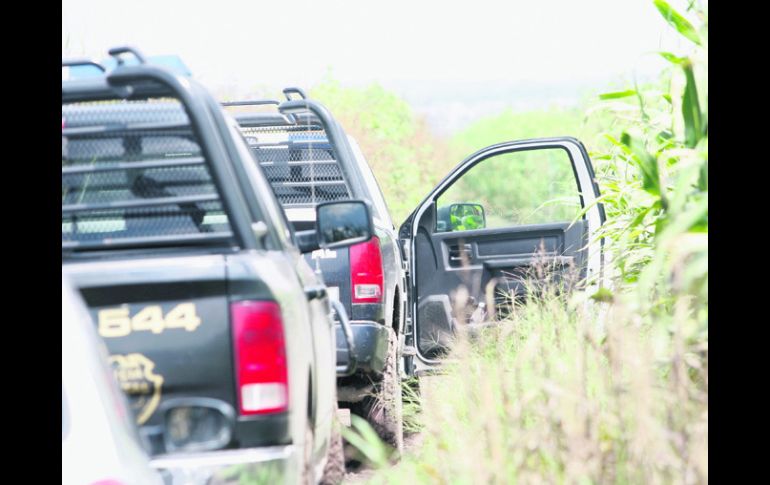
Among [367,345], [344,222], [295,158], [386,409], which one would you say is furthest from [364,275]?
[344,222]

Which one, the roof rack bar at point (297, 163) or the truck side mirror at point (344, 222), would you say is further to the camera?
the roof rack bar at point (297, 163)

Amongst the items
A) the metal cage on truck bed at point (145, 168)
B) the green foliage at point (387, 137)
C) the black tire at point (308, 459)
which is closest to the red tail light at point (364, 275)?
the black tire at point (308, 459)

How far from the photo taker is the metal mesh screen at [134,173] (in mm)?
3967

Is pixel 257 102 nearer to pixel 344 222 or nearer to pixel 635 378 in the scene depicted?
pixel 344 222

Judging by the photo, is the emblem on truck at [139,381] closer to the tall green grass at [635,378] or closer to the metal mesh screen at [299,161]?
the tall green grass at [635,378]

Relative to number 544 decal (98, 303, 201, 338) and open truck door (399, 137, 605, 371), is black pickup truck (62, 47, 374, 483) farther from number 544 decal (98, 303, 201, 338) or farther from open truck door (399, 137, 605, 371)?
open truck door (399, 137, 605, 371)

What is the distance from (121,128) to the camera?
13.1ft

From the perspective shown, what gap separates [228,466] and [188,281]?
544mm

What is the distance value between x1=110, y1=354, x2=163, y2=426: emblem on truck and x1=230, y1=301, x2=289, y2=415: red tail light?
0.24 m

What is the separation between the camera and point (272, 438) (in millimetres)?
3723

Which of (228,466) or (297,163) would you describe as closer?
(228,466)

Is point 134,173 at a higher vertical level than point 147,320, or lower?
higher

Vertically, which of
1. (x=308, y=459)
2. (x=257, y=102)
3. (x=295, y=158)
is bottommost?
(x=308, y=459)
